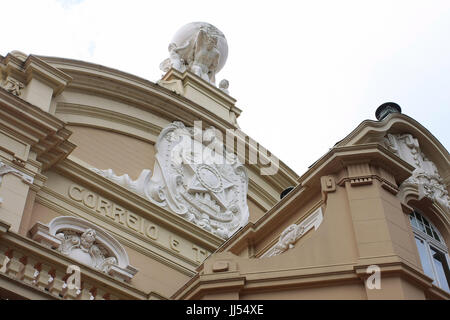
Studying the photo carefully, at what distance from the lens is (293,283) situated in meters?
10.8

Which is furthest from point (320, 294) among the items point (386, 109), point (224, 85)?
point (224, 85)

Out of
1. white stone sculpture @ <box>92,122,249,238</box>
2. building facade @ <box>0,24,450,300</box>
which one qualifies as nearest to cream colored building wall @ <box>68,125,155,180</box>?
building facade @ <box>0,24,450,300</box>

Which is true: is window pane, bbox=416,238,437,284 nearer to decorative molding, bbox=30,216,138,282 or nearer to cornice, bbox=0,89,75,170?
decorative molding, bbox=30,216,138,282

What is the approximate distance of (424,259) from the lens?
11.9m

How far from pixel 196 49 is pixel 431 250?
37.2ft

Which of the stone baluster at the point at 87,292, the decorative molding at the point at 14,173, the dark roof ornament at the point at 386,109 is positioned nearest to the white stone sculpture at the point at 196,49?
the decorative molding at the point at 14,173

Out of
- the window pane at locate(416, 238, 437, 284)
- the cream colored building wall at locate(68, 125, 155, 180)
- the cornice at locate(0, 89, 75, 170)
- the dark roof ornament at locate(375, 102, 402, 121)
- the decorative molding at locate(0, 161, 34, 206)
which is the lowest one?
the window pane at locate(416, 238, 437, 284)

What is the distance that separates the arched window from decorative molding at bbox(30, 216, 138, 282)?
5837 mm

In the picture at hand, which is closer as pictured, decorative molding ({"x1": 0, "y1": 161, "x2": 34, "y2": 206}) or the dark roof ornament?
the dark roof ornament

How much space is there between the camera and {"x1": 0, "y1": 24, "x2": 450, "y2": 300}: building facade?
1101 cm

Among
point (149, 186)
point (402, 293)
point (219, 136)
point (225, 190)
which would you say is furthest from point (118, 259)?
point (402, 293)

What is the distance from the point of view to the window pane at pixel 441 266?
38.8ft

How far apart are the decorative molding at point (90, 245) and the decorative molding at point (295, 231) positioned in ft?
13.1

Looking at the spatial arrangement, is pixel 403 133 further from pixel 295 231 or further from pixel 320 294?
pixel 320 294
